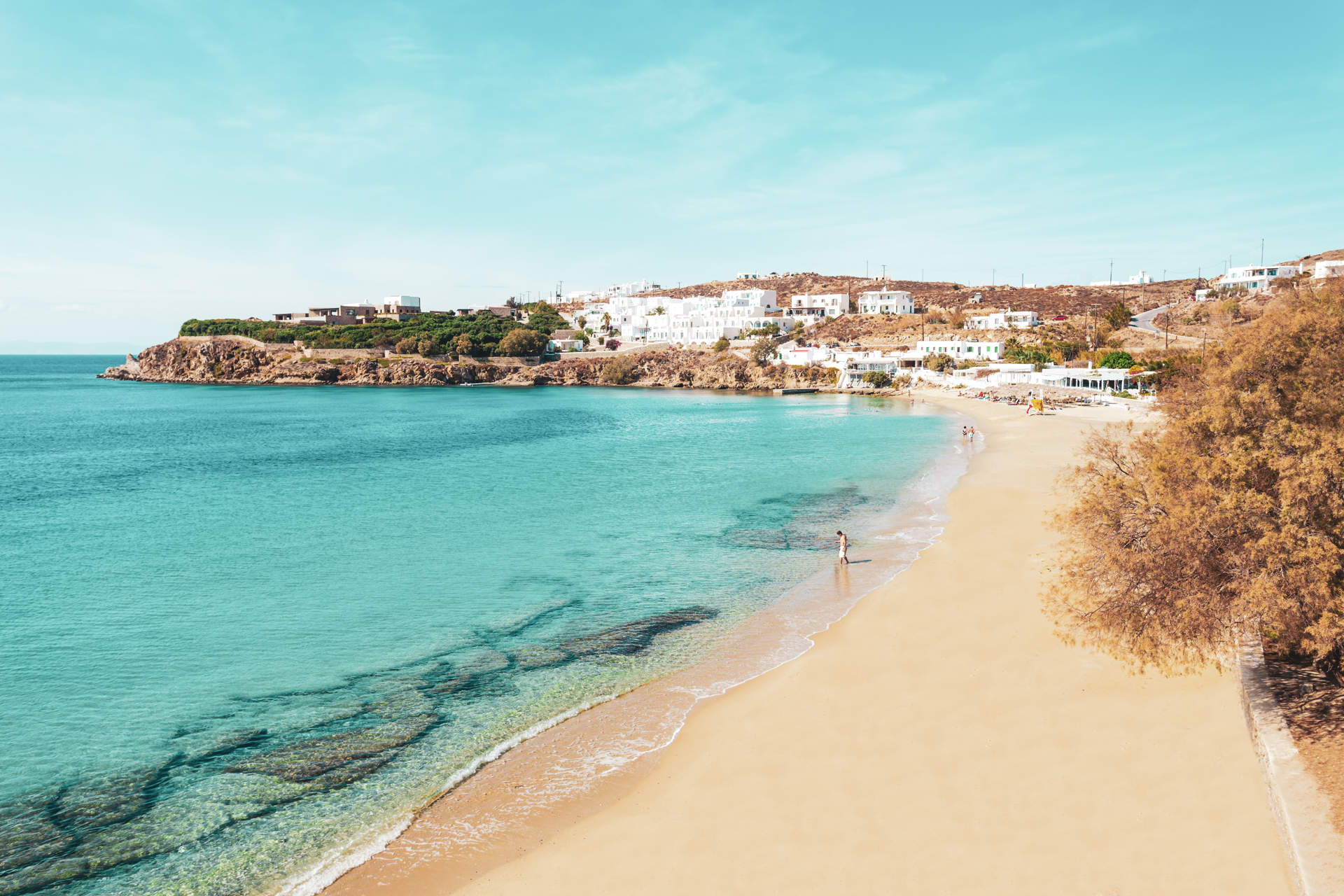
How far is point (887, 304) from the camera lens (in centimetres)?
16212

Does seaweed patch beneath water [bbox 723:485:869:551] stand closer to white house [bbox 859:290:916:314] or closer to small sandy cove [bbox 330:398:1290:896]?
small sandy cove [bbox 330:398:1290:896]

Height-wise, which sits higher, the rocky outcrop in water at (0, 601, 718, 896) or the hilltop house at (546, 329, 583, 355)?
the hilltop house at (546, 329, 583, 355)

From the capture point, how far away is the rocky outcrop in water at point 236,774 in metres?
11.5

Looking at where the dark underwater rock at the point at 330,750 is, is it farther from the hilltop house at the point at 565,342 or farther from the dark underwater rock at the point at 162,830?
the hilltop house at the point at 565,342

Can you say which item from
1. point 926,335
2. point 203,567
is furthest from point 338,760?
point 926,335

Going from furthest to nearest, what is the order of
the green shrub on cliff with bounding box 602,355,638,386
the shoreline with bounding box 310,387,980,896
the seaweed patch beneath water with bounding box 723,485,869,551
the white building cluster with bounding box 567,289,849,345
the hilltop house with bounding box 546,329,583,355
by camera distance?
the hilltop house with bounding box 546,329,583,355 → the white building cluster with bounding box 567,289,849,345 → the green shrub on cliff with bounding box 602,355,638,386 → the seaweed patch beneath water with bounding box 723,485,869,551 → the shoreline with bounding box 310,387,980,896

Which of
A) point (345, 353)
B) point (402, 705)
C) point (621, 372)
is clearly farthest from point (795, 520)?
point (345, 353)

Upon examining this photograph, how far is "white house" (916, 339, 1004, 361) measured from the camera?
4594 inches

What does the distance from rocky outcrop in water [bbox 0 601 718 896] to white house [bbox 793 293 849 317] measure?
156 metres

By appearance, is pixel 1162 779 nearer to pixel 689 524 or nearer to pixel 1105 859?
pixel 1105 859

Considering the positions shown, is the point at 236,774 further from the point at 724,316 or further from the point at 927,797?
the point at 724,316

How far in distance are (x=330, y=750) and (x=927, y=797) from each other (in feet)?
36.5

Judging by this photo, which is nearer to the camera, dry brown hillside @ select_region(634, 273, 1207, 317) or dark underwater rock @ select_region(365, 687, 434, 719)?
dark underwater rock @ select_region(365, 687, 434, 719)

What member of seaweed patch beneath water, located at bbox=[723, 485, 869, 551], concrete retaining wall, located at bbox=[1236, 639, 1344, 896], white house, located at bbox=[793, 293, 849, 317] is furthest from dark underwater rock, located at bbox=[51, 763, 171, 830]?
white house, located at bbox=[793, 293, 849, 317]
